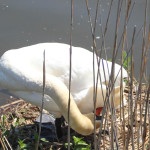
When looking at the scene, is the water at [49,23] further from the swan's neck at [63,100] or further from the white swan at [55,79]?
the swan's neck at [63,100]

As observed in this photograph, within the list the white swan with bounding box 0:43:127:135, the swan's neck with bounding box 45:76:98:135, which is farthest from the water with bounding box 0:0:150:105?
the swan's neck with bounding box 45:76:98:135

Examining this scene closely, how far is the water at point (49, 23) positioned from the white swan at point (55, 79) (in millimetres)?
1709

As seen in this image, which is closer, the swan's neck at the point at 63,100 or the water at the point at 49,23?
the swan's neck at the point at 63,100

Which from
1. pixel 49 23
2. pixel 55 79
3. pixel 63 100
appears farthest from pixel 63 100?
pixel 49 23

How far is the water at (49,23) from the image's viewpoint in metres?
4.11

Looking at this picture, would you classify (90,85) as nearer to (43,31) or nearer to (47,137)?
(47,137)

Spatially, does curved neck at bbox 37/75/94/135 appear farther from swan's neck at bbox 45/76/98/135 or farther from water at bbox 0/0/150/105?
water at bbox 0/0/150/105

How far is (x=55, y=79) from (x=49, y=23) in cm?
264

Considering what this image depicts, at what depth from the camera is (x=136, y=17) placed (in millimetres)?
4562

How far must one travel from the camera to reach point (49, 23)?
454cm

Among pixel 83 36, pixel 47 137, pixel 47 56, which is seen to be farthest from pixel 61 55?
pixel 83 36

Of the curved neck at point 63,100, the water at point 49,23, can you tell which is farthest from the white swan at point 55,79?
the water at point 49,23

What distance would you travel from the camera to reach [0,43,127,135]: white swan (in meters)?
1.98

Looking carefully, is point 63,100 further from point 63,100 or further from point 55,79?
point 55,79
